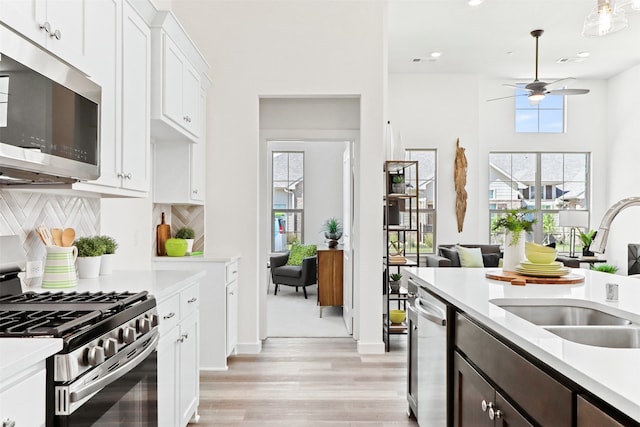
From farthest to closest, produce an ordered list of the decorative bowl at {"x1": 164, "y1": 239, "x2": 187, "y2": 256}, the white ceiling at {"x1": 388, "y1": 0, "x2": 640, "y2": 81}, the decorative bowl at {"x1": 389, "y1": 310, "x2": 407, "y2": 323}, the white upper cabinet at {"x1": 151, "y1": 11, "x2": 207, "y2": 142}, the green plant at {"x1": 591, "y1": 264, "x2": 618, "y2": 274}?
the green plant at {"x1": 591, "y1": 264, "x2": 618, "y2": 274}, the white ceiling at {"x1": 388, "y1": 0, "x2": 640, "y2": 81}, the decorative bowl at {"x1": 389, "y1": 310, "x2": 407, "y2": 323}, the decorative bowl at {"x1": 164, "y1": 239, "x2": 187, "y2": 256}, the white upper cabinet at {"x1": 151, "y1": 11, "x2": 207, "y2": 142}

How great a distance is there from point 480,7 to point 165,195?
3.99 metres

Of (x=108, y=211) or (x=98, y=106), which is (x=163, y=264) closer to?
(x=108, y=211)

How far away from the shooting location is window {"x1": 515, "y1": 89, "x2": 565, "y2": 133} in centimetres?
805

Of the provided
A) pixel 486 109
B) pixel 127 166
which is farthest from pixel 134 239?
pixel 486 109

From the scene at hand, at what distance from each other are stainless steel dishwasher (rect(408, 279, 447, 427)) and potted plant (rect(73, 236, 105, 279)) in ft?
5.91

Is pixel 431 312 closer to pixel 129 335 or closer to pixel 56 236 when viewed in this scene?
pixel 129 335

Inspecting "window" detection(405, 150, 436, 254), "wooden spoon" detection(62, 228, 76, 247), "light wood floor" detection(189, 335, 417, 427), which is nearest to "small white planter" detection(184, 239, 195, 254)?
→ "light wood floor" detection(189, 335, 417, 427)

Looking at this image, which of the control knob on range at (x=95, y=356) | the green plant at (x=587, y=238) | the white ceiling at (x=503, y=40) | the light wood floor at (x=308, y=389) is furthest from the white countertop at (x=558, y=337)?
the green plant at (x=587, y=238)

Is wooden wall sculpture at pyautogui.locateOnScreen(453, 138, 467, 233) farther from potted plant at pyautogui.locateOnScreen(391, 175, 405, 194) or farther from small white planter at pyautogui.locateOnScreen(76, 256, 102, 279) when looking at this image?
small white planter at pyautogui.locateOnScreen(76, 256, 102, 279)

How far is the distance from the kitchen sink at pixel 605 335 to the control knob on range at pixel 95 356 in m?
1.44

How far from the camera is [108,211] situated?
3.09 m

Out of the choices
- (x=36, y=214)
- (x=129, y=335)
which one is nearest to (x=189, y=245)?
(x=36, y=214)

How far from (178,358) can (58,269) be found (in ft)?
2.50

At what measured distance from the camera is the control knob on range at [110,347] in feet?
4.91
